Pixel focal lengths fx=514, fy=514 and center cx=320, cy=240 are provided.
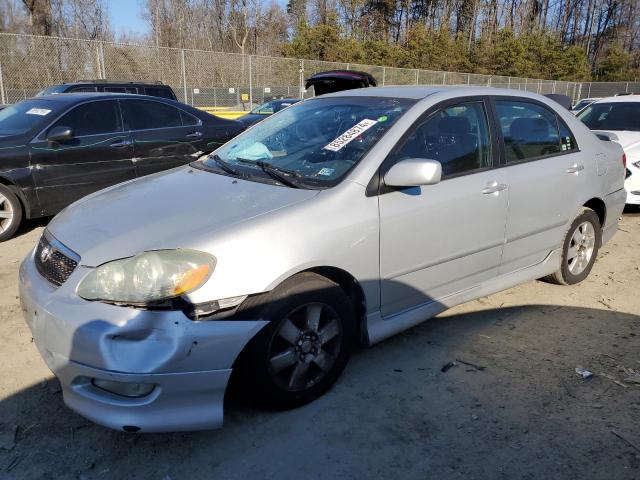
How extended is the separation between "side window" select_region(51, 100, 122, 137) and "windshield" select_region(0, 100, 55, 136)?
199 millimetres

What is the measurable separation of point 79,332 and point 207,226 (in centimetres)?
72

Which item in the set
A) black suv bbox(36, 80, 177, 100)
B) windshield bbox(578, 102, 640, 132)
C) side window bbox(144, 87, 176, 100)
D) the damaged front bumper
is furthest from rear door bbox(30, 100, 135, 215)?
windshield bbox(578, 102, 640, 132)

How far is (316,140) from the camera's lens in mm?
3289

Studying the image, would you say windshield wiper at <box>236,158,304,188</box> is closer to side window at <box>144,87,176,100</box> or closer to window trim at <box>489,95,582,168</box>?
window trim at <box>489,95,582,168</box>

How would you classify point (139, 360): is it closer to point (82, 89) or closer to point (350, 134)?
point (350, 134)

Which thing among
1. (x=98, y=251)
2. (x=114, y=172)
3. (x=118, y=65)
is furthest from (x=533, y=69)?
(x=98, y=251)

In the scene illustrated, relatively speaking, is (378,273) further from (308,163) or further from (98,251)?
(98,251)

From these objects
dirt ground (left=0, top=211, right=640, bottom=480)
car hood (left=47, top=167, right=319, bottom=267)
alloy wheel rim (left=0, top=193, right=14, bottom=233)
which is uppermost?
car hood (left=47, top=167, right=319, bottom=267)

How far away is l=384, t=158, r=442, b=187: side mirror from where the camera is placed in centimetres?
277

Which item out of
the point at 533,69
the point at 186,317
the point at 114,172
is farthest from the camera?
the point at 533,69

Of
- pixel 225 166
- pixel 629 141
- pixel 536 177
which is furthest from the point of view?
pixel 629 141

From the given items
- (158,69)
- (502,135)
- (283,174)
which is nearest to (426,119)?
(502,135)

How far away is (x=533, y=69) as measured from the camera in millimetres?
44406

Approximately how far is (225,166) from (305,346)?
1380 millimetres
